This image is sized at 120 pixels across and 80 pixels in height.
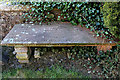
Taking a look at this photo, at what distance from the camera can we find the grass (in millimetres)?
2820

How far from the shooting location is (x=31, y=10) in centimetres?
331

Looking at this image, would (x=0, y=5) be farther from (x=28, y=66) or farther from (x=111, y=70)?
(x=111, y=70)

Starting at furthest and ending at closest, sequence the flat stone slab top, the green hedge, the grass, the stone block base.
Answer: the stone block base < the grass < the flat stone slab top < the green hedge

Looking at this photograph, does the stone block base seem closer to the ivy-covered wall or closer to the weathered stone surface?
the ivy-covered wall

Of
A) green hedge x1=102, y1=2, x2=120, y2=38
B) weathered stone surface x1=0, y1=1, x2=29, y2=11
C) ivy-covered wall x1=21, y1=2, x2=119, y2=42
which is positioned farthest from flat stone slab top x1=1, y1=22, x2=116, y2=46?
weathered stone surface x1=0, y1=1, x2=29, y2=11

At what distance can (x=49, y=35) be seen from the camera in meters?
2.81

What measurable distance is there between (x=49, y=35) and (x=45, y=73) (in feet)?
2.78

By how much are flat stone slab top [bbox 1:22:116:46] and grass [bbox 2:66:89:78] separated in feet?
2.21

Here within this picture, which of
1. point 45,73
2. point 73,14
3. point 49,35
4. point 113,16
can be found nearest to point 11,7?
point 49,35

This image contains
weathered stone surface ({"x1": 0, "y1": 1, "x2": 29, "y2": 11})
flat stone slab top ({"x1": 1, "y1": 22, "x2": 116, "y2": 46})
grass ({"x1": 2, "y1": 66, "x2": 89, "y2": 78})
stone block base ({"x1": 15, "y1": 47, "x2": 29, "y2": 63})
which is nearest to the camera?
flat stone slab top ({"x1": 1, "y1": 22, "x2": 116, "y2": 46})

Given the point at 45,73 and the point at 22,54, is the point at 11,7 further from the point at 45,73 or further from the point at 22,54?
the point at 45,73

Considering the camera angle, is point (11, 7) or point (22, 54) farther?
point (11, 7)

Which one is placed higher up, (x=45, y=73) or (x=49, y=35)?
(x=49, y=35)

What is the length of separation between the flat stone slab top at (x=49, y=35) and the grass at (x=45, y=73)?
2.21 feet
